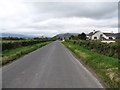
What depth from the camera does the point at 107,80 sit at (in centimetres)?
567

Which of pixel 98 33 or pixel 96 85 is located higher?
pixel 98 33

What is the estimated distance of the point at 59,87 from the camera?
4742 mm

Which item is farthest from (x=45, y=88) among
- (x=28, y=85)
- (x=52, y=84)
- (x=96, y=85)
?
(x=96, y=85)

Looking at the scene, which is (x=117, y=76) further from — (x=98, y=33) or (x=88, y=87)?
(x=98, y=33)

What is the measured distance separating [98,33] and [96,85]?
253ft

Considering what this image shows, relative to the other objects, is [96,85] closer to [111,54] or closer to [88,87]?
[88,87]

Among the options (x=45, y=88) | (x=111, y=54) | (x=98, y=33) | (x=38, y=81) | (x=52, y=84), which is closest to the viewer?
(x=45, y=88)

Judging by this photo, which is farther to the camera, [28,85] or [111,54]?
[111,54]

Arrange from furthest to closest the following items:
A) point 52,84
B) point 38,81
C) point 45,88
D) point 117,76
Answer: point 117,76 → point 38,81 → point 52,84 → point 45,88

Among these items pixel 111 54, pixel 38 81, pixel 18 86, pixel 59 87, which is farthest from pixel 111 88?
pixel 111 54

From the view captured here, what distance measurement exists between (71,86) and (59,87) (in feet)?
1.64

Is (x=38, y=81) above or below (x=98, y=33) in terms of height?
below

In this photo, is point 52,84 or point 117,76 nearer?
point 52,84

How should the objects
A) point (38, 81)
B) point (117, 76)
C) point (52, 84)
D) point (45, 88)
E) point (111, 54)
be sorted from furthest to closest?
point (111, 54)
point (117, 76)
point (38, 81)
point (52, 84)
point (45, 88)
